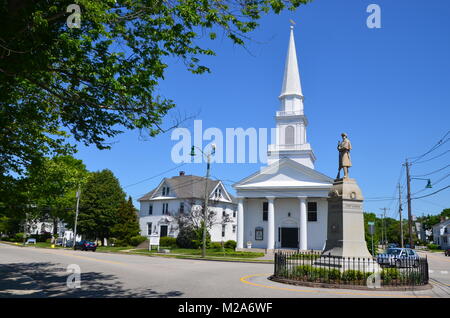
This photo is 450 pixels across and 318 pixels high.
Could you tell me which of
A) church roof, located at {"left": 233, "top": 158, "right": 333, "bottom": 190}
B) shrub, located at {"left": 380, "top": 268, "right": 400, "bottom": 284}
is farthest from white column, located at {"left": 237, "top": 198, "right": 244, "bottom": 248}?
shrub, located at {"left": 380, "top": 268, "right": 400, "bottom": 284}

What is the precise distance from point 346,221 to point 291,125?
37.8m

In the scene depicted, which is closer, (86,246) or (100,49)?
(100,49)

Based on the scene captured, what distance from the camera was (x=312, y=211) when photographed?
47.7 meters

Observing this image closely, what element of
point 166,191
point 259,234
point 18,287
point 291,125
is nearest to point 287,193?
point 259,234

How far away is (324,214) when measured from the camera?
46844 mm

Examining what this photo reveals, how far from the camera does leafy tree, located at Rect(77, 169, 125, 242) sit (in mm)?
60594

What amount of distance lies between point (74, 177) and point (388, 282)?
17.8m

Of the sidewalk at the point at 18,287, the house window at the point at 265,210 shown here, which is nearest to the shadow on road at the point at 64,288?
the sidewalk at the point at 18,287

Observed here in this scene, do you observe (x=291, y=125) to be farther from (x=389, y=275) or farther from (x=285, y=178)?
(x=389, y=275)

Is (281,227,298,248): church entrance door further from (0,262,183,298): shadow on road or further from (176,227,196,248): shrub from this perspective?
(0,262,183,298): shadow on road

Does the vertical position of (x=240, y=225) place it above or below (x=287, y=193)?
below

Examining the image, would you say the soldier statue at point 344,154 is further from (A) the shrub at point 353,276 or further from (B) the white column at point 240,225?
(B) the white column at point 240,225
